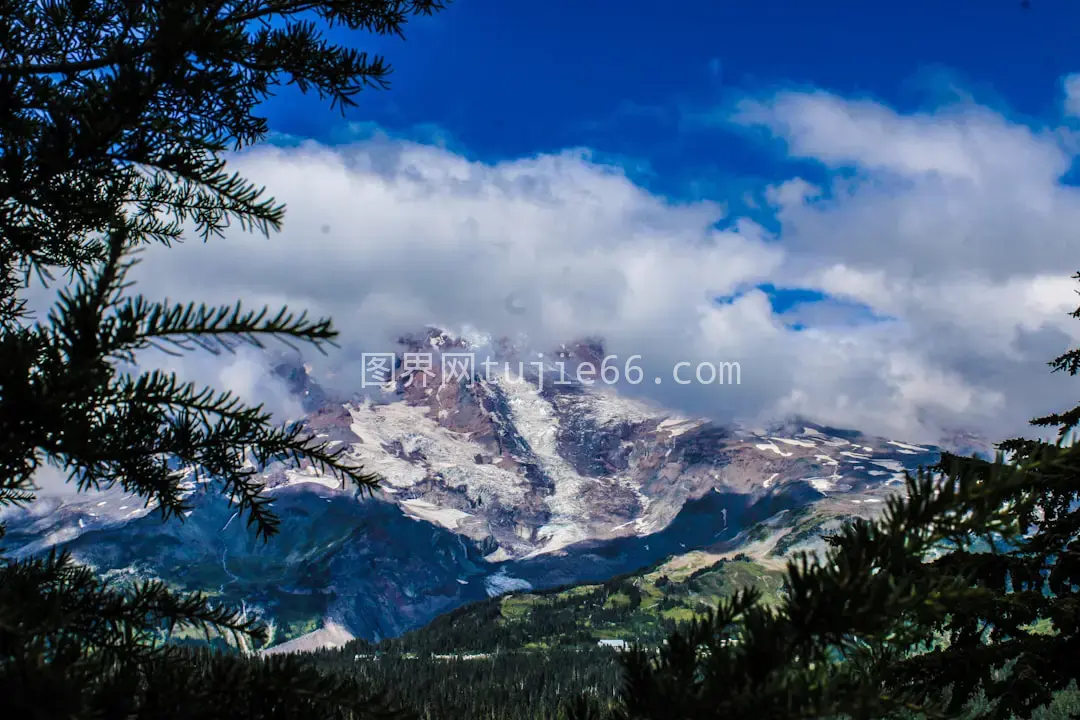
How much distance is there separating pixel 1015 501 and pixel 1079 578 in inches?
377

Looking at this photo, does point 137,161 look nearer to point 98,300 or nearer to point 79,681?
point 98,300

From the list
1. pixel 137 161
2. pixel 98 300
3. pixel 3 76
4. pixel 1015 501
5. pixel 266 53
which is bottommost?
pixel 1015 501

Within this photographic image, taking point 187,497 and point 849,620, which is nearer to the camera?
point 849,620

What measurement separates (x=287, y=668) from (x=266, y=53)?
4213 mm

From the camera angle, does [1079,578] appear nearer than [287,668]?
No

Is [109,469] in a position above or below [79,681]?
above

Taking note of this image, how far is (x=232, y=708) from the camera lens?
3.32 metres

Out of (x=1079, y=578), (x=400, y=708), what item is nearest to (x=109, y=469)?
(x=400, y=708)

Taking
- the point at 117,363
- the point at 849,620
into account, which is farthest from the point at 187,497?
Answer: the point at 849,620

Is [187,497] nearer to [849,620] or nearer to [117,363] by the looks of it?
[117,363]

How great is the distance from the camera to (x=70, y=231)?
506 centimetres

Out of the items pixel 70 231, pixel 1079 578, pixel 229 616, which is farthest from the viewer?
pixel 1079 578

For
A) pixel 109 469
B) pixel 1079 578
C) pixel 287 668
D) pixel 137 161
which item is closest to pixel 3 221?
pixel 137 161

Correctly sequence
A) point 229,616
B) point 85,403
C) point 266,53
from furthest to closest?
point 266,53, point 229,616, point 85,403
